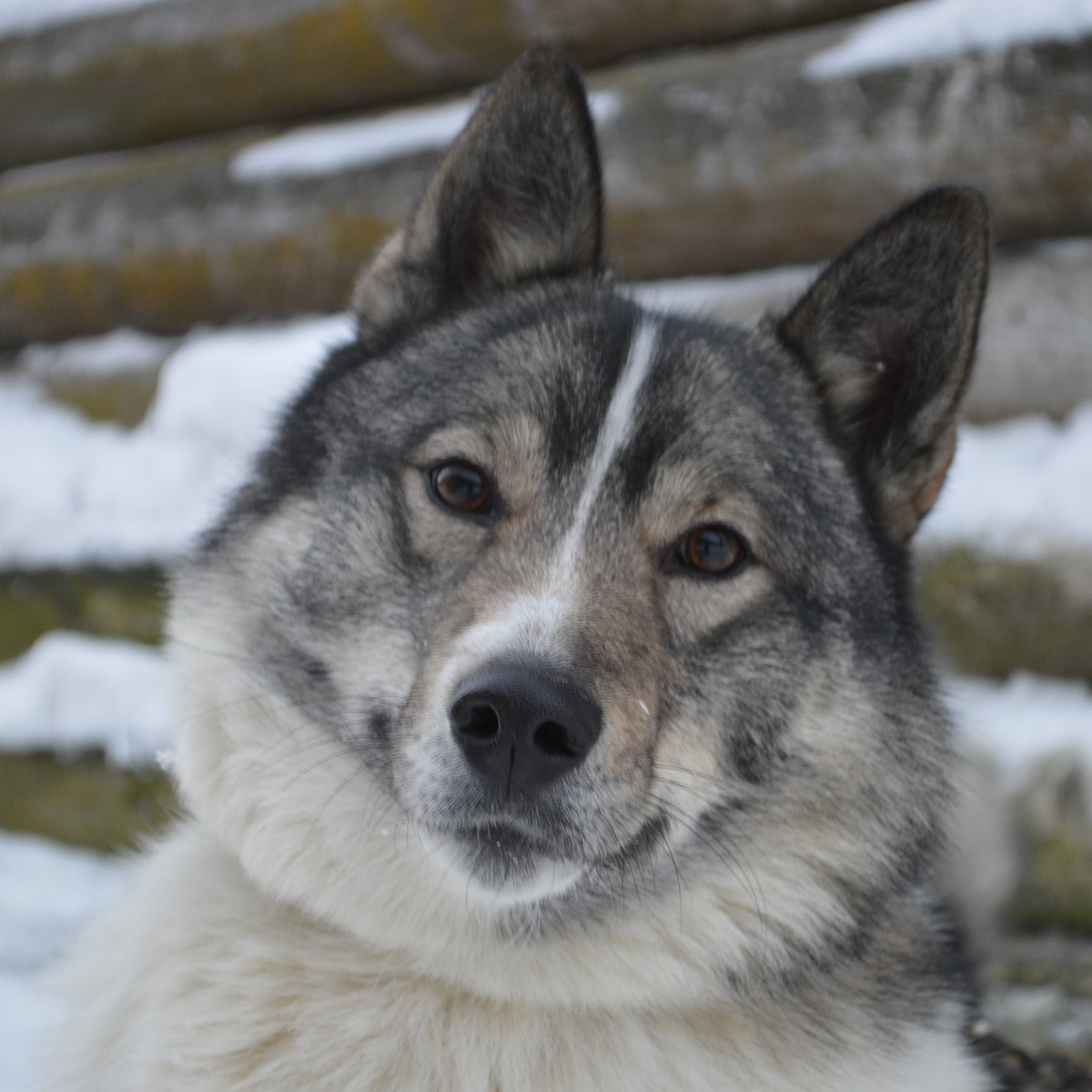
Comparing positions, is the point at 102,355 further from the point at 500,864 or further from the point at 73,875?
the point at 500,864

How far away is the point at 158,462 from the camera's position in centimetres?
441

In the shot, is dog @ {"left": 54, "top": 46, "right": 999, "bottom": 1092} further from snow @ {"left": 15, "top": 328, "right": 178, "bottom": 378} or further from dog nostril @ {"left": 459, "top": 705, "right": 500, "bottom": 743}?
snow @ {"left": 15, "top": 328, "right": 178, "bottom": 378}

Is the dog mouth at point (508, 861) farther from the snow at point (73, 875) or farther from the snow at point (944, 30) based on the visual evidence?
the snow at point (944, 30)

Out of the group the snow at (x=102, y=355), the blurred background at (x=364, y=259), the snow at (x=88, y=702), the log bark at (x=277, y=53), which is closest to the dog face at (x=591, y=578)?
the blurred background at (x=364, y=259)

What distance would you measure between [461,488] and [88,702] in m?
2.54

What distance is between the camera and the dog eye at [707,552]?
2.00 metres

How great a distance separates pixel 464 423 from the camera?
80.4 inches

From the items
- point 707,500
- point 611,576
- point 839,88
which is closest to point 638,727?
point 611,576

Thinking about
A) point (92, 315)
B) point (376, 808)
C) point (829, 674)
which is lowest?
point (92, 315)

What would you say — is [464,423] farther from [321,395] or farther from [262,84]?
[262,84]

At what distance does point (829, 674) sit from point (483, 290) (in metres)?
1.07

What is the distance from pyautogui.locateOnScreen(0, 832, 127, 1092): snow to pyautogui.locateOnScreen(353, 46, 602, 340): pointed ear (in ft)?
4.67

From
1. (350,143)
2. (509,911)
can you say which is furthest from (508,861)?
(350,143)

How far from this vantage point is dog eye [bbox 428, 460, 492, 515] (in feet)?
6.58
